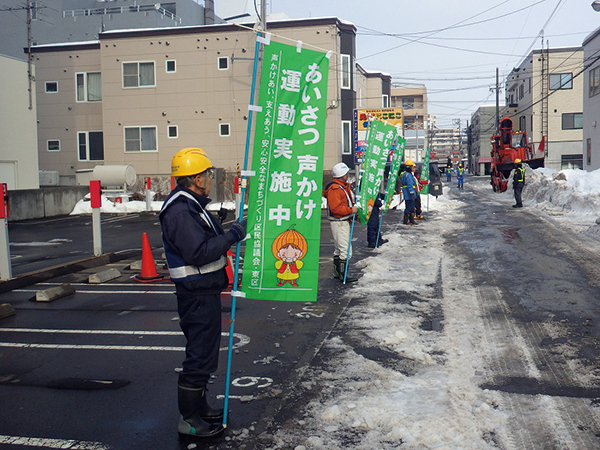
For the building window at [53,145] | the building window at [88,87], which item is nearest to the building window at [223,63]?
the building window at [88,87]

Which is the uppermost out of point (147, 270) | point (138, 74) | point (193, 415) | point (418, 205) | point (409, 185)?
point (138, 74)

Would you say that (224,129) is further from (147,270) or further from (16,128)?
(147,270)

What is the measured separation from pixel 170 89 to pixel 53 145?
8.32m

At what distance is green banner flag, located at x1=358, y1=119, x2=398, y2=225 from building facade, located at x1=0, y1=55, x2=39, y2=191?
17.8 metres

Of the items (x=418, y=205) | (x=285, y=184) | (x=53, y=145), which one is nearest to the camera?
(x=285, y=184)

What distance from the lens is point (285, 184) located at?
463 cm

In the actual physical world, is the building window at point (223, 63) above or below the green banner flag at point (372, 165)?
above

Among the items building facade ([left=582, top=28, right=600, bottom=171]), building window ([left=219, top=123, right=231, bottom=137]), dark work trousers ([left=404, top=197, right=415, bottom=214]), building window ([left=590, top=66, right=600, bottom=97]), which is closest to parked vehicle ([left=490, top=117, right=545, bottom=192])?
building facade ([left=582, top=28, right=600, bottom=171])

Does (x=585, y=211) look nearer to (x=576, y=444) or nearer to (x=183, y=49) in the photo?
(x=576, y=444)

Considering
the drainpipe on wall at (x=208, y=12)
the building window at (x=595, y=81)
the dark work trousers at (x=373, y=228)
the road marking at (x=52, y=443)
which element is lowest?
the road marking at (x=52, y=443)

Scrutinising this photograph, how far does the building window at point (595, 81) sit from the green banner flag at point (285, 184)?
31224 millimetres

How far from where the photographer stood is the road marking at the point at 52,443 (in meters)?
3.91

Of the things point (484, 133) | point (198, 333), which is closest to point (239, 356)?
point (198, 333)

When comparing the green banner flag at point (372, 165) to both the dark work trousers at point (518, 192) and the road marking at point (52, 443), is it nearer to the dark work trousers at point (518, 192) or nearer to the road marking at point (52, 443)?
the road marking at point (52, 443)
